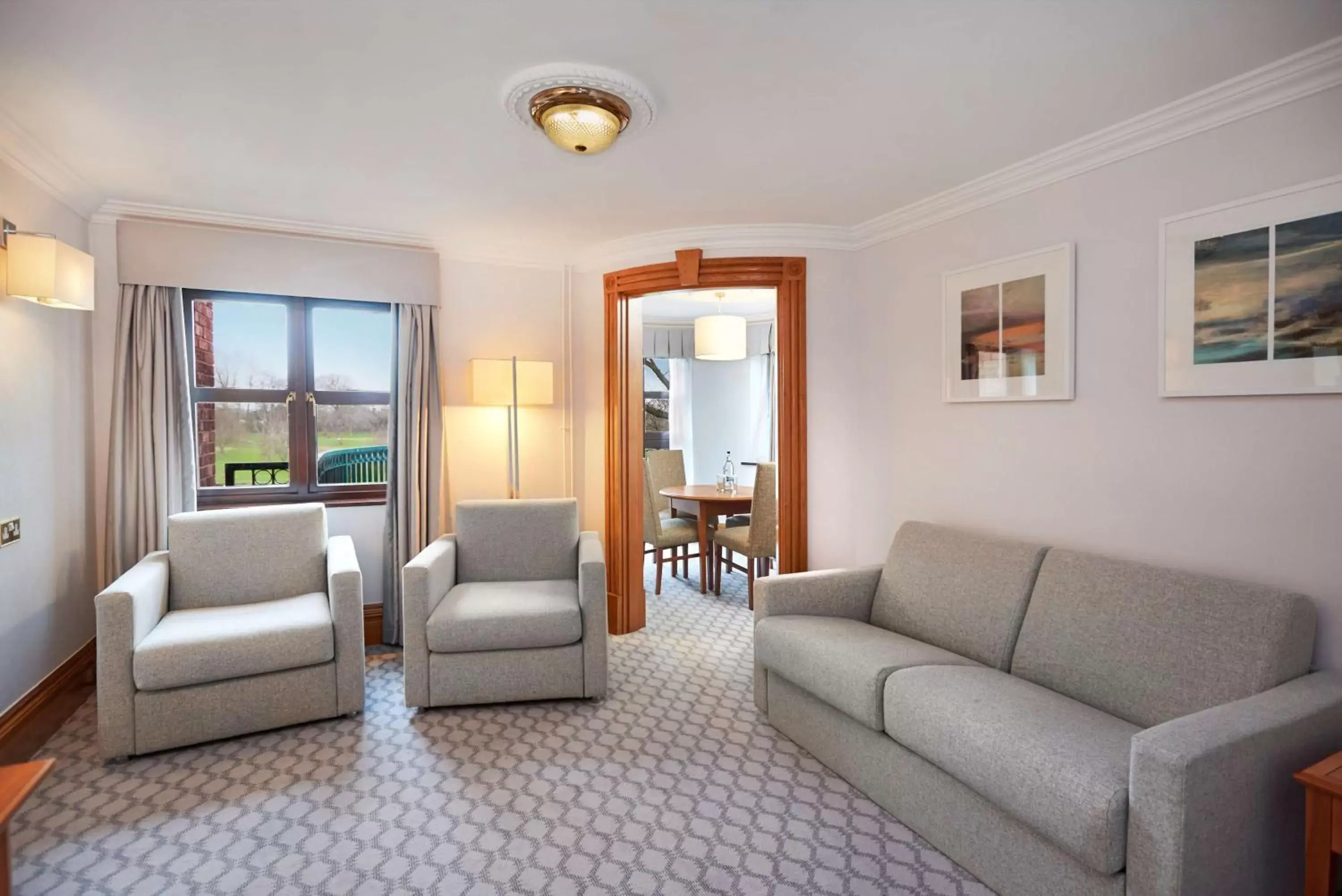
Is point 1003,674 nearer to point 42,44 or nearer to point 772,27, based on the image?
point 772,27

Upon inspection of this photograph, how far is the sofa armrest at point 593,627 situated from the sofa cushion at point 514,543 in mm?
569

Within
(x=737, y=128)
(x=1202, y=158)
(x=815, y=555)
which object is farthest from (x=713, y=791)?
(x=1202, y=158)

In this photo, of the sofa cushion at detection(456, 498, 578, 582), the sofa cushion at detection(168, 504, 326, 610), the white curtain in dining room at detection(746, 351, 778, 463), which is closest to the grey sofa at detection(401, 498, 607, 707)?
the sofa cushion at detection(456, 498, 578, 582)

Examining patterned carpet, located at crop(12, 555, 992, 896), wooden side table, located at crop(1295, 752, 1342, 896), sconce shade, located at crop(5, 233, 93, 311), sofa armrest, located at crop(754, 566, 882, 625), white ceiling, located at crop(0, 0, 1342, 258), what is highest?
white ceiling, located at crop(0, 0, 1342, 258)

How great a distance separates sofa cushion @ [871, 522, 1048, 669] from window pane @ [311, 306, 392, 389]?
306cm

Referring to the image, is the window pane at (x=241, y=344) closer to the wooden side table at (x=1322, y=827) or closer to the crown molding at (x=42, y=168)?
the crown molding at (x=42, y=168)

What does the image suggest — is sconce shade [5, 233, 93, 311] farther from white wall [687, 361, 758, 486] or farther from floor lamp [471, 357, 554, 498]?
white wall [687, 361, 758, 486]

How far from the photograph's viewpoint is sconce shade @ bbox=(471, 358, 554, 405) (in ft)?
13.1

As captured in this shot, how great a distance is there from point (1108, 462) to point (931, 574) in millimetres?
825

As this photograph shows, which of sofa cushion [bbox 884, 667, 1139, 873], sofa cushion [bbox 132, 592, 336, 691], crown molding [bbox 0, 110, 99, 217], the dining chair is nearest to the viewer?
sofa cushion [bbox 884, 667, 1139, 873]

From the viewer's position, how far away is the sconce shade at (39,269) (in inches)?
101

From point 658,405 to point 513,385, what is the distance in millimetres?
3357

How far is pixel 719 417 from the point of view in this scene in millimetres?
7148

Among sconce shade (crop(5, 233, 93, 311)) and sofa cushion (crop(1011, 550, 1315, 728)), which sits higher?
sconce shade (crop(5, 233, 93, 311))
